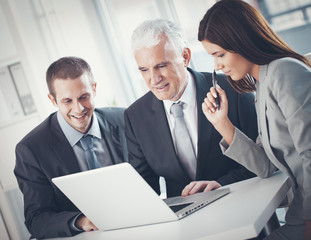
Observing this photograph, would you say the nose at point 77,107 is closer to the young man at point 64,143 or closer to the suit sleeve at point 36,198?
the young man at point 64,143

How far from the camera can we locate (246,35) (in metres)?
1.47

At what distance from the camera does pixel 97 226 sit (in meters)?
1.65

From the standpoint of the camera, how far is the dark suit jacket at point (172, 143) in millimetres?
2014

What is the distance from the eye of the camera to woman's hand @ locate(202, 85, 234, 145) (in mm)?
1684

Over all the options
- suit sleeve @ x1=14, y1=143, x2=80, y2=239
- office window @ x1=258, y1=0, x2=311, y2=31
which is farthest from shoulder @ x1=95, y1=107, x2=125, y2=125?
office window @ x1=258, y1=0, x2=311, y2=31

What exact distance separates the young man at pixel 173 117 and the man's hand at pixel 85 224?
0.53 meters

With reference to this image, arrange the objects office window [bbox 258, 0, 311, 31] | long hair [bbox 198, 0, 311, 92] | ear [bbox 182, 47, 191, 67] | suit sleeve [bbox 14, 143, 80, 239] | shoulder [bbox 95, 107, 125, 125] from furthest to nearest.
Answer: office window [bbox 258, 0, 311, 31], shoulder [bbox 95, 107, 125, 125], ear [bbox 182, 47, 191, 67], suit sleeve [bbox 14, 143, 80, 239], long hair [bbox 198, 0, 311, 92]

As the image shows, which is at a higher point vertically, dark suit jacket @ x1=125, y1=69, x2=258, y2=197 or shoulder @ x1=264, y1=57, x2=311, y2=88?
shoulder @ x1=264, y1=57, x2=311, y2=88

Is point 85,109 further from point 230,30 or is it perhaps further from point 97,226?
point 230,30

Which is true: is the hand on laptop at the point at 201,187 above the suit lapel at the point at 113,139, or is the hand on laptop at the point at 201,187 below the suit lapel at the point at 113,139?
below

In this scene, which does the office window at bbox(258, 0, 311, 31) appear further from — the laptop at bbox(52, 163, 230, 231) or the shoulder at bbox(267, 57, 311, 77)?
the laptop at bbox(52, 163, 230, 231)

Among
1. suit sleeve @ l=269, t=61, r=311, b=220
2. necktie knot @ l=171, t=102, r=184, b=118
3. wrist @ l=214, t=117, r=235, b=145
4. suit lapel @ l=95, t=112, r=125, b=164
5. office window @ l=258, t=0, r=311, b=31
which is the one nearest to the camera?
suit sleeve @ l=269, t=61, r=311, b=220

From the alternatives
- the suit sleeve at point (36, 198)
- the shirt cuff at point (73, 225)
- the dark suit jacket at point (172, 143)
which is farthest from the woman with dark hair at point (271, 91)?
the suit sleeve at point (36, 198)

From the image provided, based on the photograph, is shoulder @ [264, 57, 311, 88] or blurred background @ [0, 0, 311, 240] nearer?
shoulder @ [264, 57, 311, 88]
